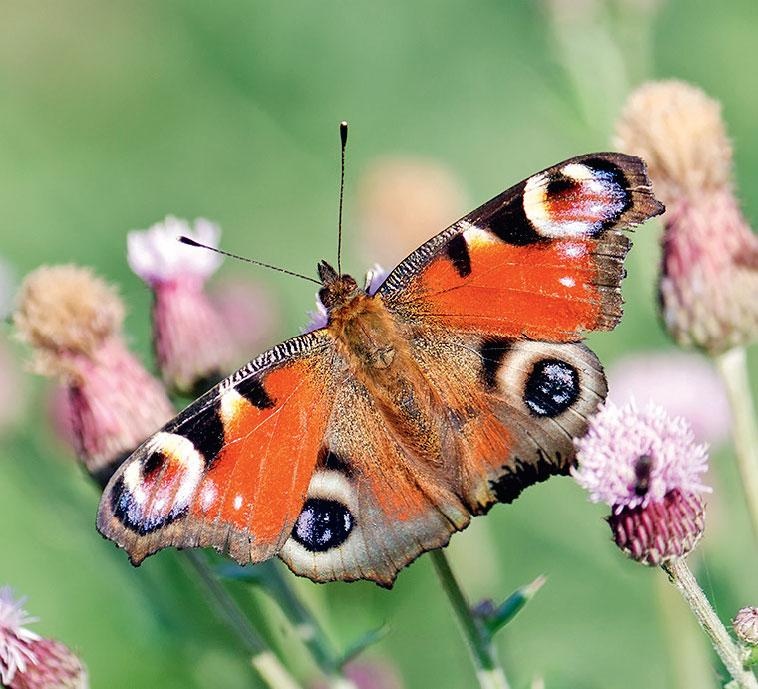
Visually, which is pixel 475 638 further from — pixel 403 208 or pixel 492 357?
pixel 403 208

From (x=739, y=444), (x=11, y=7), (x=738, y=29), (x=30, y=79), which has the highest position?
(x=11, y=7)

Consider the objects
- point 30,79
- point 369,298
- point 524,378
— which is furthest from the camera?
point 30,79

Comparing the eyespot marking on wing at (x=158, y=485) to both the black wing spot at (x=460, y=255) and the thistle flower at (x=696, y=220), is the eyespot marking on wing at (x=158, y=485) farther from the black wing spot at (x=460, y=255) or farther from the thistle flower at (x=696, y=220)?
the thistle flower at (x=696, y=220)

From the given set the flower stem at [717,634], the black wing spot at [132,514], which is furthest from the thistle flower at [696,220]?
the black wing spot at [132,514]

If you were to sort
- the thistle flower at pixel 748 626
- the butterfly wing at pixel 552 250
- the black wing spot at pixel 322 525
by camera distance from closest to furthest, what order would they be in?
the thistle flower at pixel 748 626
the black wing spot at pixel 322 525
the butterfly wing at pixel 552 250

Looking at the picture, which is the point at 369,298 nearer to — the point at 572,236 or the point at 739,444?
the point at 572,236

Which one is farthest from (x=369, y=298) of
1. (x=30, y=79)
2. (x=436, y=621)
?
(x=30, y=79)
